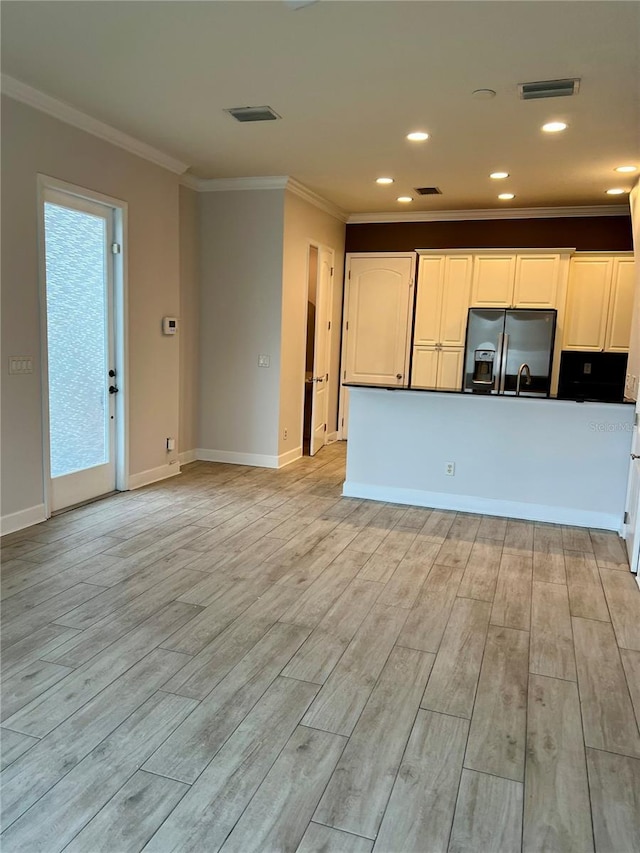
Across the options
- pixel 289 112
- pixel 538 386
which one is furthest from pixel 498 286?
pixel 289 112

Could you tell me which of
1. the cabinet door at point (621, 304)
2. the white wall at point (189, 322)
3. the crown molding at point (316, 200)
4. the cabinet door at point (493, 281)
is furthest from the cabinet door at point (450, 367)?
the white wall at point (189, 322)

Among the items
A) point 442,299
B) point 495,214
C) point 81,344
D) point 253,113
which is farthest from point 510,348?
point 81,344

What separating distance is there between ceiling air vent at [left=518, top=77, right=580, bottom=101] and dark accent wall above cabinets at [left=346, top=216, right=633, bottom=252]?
3.56 m

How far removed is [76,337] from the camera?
14.7 ft

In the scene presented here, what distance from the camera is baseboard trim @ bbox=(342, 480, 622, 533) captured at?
458 centimetres

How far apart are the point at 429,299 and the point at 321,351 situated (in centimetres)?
144

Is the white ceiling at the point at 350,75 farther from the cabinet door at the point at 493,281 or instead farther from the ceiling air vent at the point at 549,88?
the cabinet door at the point at 493,281

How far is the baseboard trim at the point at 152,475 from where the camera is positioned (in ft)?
17.0

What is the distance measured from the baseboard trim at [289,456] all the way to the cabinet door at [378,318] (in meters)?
1.43

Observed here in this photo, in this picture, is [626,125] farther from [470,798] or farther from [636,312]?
[470,798]

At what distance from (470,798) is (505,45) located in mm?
3320

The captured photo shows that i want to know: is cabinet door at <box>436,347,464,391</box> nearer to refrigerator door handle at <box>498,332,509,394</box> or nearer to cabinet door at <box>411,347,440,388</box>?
cabinet door at <box>411,347,440,388</box>

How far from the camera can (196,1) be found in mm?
2656

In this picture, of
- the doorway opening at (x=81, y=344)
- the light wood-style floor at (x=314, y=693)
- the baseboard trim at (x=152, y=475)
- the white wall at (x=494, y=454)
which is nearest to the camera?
the light wood-style floor at (x=314, y=693)
